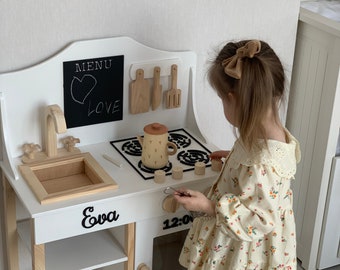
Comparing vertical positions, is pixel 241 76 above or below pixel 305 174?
above

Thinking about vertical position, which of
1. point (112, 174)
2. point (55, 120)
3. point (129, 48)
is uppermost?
point (129, 48)

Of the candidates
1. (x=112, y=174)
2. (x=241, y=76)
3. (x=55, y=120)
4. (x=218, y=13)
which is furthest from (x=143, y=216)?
(x=218, y=13)

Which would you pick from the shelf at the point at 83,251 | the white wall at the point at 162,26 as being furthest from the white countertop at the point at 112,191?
the white wall at the point at 162,26

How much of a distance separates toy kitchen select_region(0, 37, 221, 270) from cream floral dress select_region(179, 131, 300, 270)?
12 centimetres

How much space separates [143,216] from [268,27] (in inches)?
30.7

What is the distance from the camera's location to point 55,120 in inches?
68.4

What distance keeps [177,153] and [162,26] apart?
373 mm

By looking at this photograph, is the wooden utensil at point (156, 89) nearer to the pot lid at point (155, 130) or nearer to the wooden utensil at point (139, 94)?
the wooden utensil at point (139, 94)

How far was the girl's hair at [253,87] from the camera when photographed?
1.53 metres

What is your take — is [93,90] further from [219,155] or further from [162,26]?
[219,155]

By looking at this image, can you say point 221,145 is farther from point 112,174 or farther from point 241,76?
point 241,76

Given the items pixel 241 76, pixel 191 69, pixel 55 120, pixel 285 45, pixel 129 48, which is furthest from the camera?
pixel 285 45

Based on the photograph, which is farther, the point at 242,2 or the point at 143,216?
the point at 242,2

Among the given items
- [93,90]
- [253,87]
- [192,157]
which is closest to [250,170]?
[253,87]
